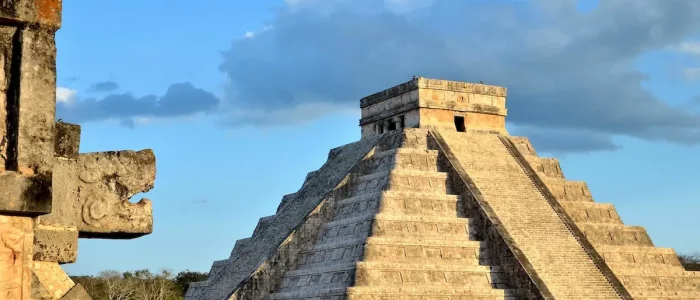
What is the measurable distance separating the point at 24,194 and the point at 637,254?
2925cm

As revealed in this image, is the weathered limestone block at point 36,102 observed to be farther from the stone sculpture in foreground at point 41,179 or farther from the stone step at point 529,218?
the stone step at point 529,218

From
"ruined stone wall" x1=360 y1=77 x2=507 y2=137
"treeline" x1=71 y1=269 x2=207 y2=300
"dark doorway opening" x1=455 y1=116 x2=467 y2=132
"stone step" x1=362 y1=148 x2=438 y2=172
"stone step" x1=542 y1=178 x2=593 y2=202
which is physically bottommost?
"treeline" x1=71 y1=269 x2=207 y2=300

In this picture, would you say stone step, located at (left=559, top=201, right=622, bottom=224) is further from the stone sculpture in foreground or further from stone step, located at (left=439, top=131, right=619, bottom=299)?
the stone sculpture in foreground

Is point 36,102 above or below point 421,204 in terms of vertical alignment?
below

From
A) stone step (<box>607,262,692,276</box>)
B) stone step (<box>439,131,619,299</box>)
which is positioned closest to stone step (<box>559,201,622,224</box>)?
stone step (<box>439,131,619,299</box>)

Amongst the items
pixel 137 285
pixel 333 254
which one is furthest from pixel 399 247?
pixel 137 285

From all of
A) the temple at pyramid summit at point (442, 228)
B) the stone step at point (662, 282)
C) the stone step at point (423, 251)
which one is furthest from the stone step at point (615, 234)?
the stone step at point (423, 251)

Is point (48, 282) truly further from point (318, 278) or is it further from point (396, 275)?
point (318, 278)

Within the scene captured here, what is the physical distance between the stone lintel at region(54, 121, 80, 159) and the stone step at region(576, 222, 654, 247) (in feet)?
91.3

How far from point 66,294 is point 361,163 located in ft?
90.9

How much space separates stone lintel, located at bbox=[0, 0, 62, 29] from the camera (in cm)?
446

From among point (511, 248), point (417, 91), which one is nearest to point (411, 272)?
point (511, 248)

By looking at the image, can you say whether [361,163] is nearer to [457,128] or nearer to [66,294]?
[457,128]

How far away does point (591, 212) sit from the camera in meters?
32.9
